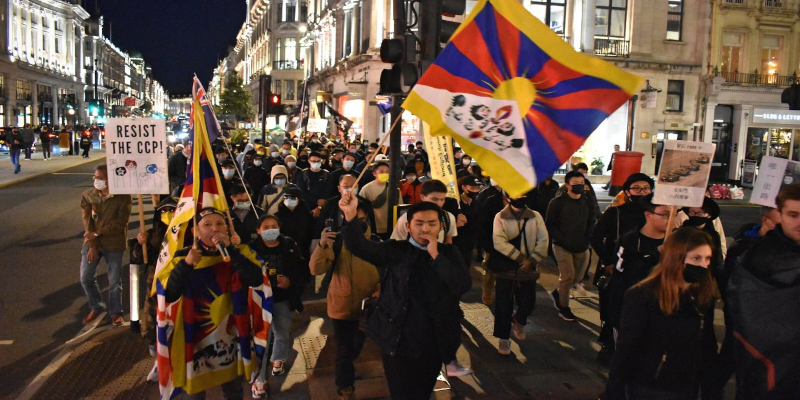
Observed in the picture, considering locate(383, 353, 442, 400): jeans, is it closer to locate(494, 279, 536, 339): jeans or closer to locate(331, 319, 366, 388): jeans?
locate(331, 319, 366, 388): jeans

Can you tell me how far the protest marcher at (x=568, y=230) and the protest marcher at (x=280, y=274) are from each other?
3.30 metres

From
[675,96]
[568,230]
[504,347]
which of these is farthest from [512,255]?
[675,96]

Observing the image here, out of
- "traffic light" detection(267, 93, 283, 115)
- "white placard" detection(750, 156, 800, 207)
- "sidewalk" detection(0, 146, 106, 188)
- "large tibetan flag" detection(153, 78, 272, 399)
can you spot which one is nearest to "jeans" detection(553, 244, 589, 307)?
"white placard" detection(750, 156, 800, 207)

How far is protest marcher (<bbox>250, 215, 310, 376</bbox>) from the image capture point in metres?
5.21

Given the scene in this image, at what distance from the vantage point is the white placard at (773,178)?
5.00 metres

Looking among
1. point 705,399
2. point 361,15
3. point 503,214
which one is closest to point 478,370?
point 503,214

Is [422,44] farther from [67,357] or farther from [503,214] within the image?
[67,357]

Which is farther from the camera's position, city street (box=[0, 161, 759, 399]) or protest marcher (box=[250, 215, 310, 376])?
city street (box=[0, 161, 759, 399])

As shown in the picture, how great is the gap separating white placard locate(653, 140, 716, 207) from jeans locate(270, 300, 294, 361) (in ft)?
10.3

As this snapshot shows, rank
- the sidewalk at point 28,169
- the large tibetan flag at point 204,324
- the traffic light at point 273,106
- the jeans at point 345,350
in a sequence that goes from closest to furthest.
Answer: the large tibetan flag at point 204,324 → the jeans at point 345,350 → the traffic light at point 273,106 → the sidewalk at point 28,169

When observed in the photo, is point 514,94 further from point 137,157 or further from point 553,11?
point 553,11

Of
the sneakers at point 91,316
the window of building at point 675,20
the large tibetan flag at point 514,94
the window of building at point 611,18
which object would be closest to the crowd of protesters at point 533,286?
the sneakers at point 91,316

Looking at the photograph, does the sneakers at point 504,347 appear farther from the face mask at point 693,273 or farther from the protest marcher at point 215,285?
the face mask at point 693,273

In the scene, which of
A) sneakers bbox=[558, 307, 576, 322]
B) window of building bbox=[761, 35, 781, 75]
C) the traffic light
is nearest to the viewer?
sneakers bbox=[558, 307, 576, 322]
